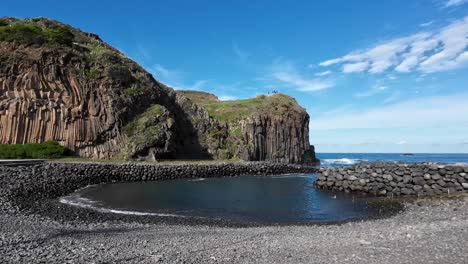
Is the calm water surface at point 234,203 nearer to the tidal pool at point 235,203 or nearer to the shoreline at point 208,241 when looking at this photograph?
the tidal pool at point 235,203

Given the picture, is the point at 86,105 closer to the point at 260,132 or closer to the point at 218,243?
the point at 260,132

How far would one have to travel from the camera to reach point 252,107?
255 feet

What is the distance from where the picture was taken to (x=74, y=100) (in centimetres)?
5441

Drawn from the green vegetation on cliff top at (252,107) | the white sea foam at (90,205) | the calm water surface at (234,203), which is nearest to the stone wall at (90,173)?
the white sea foam at (90,205)

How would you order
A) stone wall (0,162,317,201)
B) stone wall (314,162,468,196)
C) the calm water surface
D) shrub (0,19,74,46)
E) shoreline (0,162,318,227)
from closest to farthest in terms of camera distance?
A: 1. shoreline (0,162,318,227)
2. the calm water surface
3. stone wall (0,162,317,201)
4. stone wall (314,162,468,196)
5. shrub (0,19,74,46)

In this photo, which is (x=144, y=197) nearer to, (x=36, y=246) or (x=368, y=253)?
(x=36, y=246)

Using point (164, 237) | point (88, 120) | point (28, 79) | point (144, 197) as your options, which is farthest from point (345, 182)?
point (28, 79)

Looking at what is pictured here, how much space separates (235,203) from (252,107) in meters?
51.9

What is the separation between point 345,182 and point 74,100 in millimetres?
40146

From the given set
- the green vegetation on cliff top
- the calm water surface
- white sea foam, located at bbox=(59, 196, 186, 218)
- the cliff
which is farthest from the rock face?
white sea foam, located at bbox=(59, 196, 186, 218)

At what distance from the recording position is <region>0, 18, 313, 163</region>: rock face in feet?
166

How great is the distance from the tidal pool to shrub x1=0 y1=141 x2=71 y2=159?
1682 cm

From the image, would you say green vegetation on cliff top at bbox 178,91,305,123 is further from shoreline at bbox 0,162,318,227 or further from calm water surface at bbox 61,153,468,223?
calm water surface at bbox 61,153,468,223

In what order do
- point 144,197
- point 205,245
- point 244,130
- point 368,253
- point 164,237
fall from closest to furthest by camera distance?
1. point 368,253
2. point 205,245
3. point 164,237
4. point 144,197
5. point 244,130
